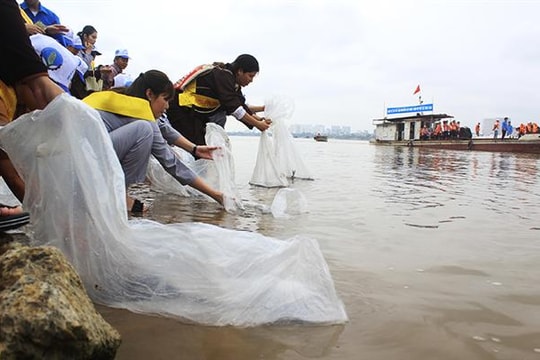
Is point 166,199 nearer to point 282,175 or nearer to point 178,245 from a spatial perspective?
point 282,175

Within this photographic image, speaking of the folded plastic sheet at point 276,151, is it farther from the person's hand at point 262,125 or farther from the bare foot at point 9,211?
the bare foot at point 9,211

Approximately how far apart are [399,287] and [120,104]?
1949 mm

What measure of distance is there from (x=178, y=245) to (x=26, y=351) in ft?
2.31

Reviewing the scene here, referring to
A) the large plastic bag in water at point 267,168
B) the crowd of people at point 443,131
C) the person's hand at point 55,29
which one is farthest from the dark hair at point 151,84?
the crowd of people at point 443,131

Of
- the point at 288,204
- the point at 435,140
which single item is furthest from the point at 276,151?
the point at 435,140

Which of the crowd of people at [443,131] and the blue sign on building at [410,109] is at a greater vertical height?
the blue sign on building at [410,109]

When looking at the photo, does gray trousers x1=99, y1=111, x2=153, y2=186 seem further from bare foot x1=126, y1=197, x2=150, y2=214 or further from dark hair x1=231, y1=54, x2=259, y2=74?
dark hair x1=231, y1=54, x2=259, y2=74

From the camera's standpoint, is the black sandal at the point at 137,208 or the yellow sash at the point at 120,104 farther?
the black sandal at the point at 137,208

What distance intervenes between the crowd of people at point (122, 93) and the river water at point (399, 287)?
21.9 inches

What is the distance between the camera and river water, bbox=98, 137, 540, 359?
55.6 inches

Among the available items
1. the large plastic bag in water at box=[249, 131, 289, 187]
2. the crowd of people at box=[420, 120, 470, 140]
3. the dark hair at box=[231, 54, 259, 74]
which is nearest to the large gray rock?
the dark hair at box=[231, 54, 259, 74]

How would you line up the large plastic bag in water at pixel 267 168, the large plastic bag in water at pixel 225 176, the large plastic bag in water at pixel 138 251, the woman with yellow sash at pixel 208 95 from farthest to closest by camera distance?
the large plastic bag in water at pixel 267 168 → the woman with yellow sash at pixel 208 95 → the large plastic bag in water at pixel 225 176 → the large plastic bag in water at pixel 138 251

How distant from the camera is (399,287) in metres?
1.99

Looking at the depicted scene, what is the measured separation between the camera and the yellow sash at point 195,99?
4.62 meters
